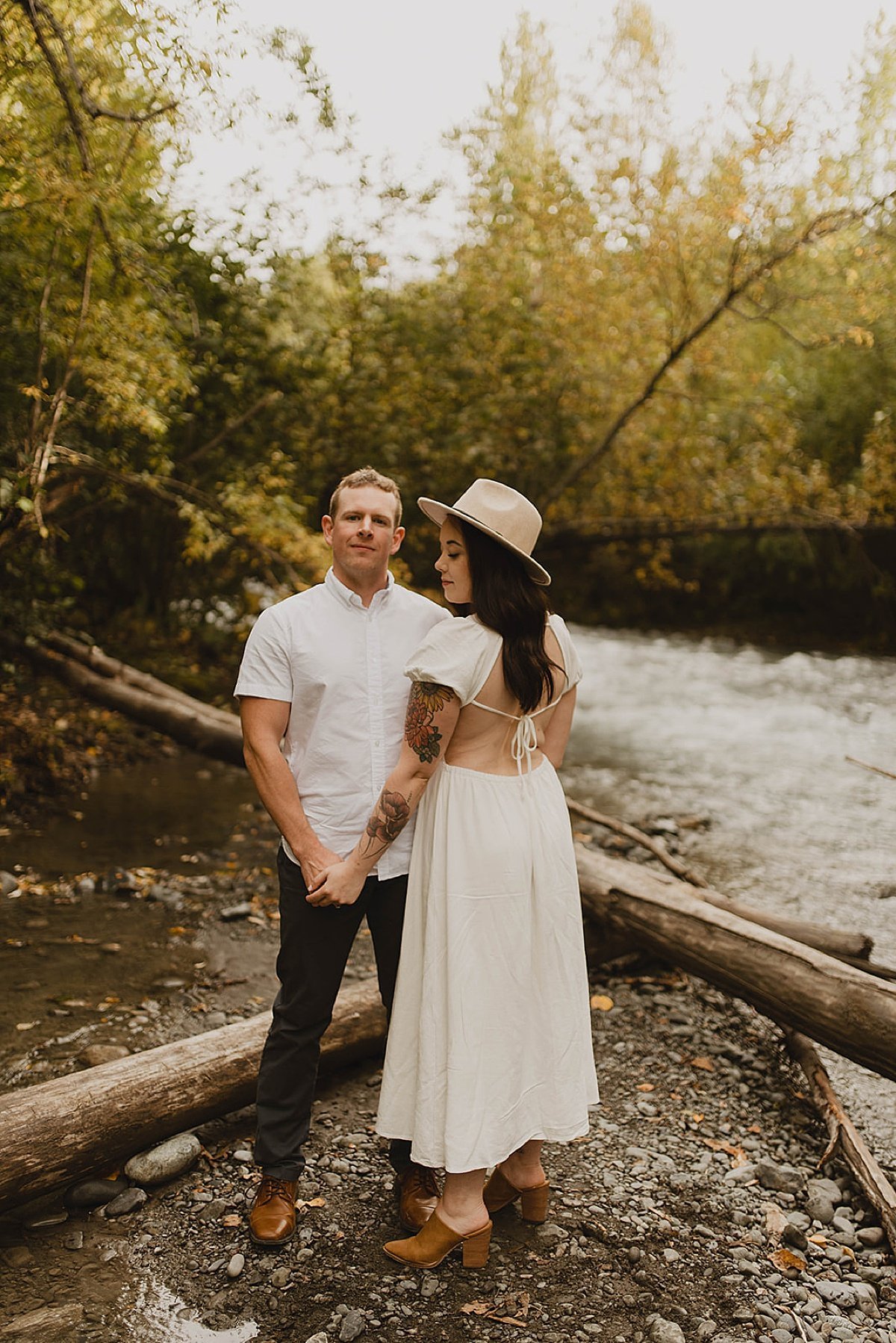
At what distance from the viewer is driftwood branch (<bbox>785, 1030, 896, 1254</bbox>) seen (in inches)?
129

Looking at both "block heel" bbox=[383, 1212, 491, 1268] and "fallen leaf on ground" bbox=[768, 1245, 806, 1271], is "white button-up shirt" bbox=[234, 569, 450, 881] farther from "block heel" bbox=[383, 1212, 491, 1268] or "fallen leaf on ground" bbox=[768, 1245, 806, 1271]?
"fallen leaf on ground" bbox=[768, 1245, 806, 1271]

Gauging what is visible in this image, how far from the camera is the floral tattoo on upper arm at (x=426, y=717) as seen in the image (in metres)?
2.80

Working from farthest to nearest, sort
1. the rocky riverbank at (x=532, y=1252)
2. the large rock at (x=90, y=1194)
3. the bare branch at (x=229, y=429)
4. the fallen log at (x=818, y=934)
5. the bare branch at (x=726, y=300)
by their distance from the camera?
the bare branch at (x=726, y=300) < the bare branch at (x=229, y=429) < the fallen log at (x=818, y=934) < the large rock at (x=90, y=1194) < the rocky riverbank at (x=532, y=1252)

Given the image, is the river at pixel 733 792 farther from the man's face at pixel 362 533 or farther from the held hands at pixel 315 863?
the man's face at pixel 362 533

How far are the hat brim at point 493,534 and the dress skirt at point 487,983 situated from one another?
0.62m

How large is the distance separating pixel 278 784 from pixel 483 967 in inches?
32.1

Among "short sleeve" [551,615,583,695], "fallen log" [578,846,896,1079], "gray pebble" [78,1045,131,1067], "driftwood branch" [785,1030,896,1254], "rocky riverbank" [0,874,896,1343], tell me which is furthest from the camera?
"gray pebble" [78,1045,131,1067]

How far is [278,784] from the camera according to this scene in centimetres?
295

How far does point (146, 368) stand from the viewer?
7078 millimetres

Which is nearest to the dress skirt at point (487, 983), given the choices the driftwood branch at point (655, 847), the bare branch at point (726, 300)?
the driftwood branch at point (655, 847)

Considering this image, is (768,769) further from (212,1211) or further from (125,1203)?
(125,1203)

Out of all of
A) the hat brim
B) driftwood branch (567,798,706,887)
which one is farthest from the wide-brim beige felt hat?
driftwood branch (567,798,706,887)

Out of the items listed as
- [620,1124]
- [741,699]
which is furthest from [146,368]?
[741,699]

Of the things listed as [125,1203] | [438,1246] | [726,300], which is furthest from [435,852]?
[726,300]
